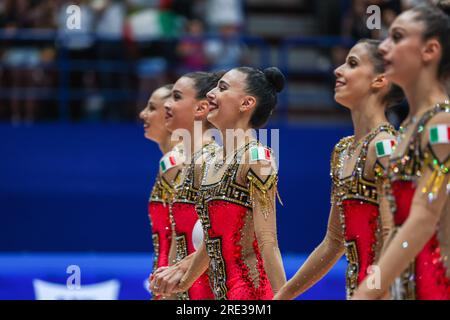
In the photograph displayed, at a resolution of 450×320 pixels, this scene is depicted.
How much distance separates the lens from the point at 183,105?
16.5ft

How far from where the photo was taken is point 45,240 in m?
8.90

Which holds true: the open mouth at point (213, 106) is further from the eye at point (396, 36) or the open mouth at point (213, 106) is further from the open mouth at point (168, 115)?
the eye at point (396, 36)

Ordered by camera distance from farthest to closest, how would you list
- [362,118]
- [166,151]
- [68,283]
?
[68,283]
[166,151]
[362,118]

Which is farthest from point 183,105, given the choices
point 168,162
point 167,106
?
point 168,162

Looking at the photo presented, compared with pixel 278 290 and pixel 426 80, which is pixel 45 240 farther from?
pixel 426 80

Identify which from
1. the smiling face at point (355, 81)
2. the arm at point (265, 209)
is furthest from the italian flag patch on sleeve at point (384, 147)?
the arm at point (265, 209)

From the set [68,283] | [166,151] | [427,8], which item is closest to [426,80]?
[427,8]

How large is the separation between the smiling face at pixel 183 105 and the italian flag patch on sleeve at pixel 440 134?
2257mm

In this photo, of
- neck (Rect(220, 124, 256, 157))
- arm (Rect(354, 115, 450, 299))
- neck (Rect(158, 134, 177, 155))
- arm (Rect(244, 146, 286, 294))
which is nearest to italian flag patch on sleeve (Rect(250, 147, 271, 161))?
arm (Rect(244, 146, 286, 294))

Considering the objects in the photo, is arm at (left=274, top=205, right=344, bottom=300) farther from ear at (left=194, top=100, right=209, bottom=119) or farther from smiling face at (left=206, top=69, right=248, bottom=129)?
ear at (left=194, top=100, right=209, bottom=119)

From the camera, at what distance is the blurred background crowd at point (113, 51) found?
28.6ft

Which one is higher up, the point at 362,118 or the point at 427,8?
the point at 427,8

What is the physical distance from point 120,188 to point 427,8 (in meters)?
5.88

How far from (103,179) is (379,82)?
16.8ft
